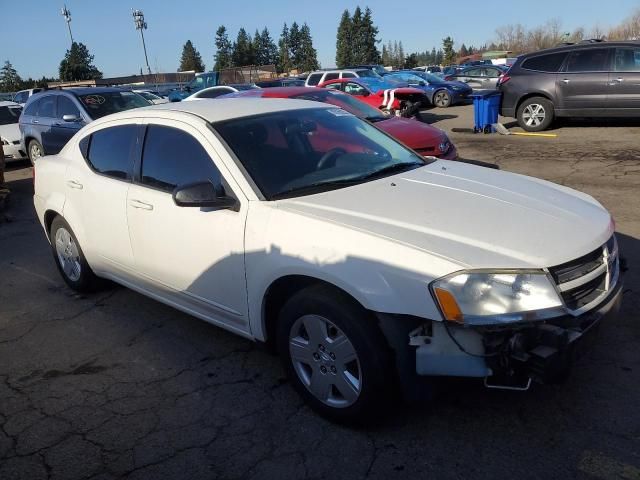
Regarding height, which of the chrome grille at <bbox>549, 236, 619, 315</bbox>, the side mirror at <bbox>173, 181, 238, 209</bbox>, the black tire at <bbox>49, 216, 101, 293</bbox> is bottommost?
the black tire at <bbox>49, 216, 101, 293</bbox>

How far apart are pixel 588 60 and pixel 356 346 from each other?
12.0 m

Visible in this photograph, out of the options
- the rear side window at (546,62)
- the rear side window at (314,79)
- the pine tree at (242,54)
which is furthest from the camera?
the pine tree at (242,54)

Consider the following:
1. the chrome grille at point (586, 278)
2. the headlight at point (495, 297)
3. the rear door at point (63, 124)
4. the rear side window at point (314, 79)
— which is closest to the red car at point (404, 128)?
the rear door at point (63, 124)

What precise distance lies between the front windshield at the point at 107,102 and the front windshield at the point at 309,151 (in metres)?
7.74

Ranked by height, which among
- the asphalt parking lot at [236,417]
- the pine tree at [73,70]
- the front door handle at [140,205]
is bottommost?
the asphalt parking lot at [236,417]

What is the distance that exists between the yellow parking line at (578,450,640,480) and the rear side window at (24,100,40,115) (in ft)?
40.6

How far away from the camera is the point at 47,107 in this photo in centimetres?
1148

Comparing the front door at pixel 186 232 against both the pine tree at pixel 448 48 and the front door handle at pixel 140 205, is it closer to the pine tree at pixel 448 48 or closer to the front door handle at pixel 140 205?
the front door handle at pixel 140 205

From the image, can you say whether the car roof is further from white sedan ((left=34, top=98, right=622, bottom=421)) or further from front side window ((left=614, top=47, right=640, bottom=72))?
front side window ((left=614, top=47, right=640, bottom=72))

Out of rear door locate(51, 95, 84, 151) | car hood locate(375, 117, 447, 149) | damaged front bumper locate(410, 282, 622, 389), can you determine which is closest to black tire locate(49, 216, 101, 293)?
damaged front bumper locate(410, 282, 622, 389)

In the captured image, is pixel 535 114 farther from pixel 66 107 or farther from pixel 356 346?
pixel 356 346

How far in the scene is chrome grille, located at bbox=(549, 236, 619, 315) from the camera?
2484 millimetres

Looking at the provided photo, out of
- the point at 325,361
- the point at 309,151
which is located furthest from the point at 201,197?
the point at 325,361

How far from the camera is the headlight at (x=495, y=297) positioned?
236 cm
